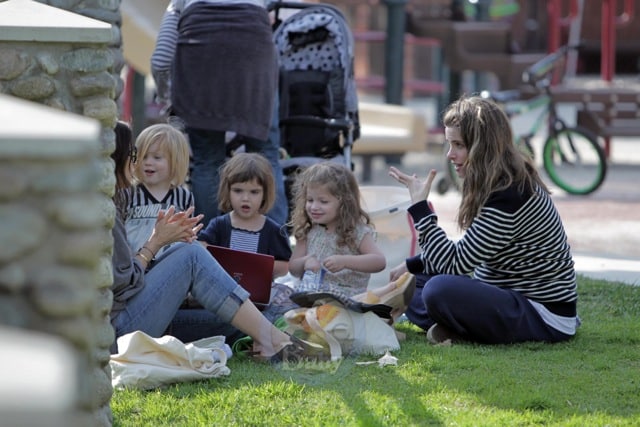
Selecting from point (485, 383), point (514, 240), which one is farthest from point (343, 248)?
point (485, 383)

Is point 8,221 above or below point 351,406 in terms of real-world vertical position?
above

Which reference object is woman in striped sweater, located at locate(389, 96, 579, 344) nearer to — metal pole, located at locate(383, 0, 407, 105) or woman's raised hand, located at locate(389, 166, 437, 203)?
woman's raised hand, located at locate(389, 166, 437, 203)

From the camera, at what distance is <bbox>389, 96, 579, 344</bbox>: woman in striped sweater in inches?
187

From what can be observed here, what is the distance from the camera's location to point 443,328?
196 inches

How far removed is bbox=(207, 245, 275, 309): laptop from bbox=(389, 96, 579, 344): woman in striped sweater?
641 mm

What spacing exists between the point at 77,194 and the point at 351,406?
208cm

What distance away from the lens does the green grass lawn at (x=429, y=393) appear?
378 cm

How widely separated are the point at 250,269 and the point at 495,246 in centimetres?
100

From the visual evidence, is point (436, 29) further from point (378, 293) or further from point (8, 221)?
point (8, 221)

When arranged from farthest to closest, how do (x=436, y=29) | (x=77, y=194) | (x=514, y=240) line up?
(x=436, y=29), (x=514, y=240), (x=77, y=194)

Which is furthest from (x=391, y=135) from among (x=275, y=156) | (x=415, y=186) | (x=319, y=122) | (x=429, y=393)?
(x=429, y=393)

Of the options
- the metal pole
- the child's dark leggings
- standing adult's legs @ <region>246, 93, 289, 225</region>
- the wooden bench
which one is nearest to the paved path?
the wooden bench

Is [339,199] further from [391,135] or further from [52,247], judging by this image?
[391,135]

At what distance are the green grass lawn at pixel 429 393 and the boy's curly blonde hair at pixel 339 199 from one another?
1.96 ft
